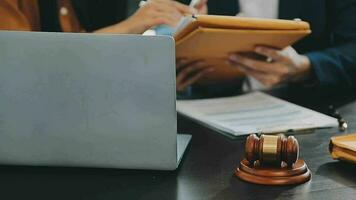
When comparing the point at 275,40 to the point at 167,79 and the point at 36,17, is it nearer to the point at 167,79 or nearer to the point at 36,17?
the point at 167,79

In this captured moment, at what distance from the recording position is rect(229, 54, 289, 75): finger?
1.19m

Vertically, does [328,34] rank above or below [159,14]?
below

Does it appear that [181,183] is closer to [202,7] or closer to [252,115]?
[252,115]

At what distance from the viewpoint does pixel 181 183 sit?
0.68 meters

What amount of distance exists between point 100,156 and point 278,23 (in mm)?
442

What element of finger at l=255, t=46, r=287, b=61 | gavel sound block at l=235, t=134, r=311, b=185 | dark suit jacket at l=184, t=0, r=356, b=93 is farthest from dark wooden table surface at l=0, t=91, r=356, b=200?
dark suit jacket at l=184, t=0, r=356, b=93

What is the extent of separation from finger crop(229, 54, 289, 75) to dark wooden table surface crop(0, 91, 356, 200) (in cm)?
42

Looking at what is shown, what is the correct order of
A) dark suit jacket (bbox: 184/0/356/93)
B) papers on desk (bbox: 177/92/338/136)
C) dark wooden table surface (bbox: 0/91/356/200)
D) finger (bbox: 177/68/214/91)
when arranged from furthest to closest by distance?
dark suit jacket (bbox: 184/0/356/93) → finger (bbox: 177/68/214/91) → papers on desk (bbox: 177/92/338/136) → dark wooden table surface (bbox: 0/91/356/200)

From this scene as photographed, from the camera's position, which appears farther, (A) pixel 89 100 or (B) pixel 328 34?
(B) pixel 328 34

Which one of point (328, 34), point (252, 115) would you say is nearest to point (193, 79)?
point (252, 115)

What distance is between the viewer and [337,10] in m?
1.64

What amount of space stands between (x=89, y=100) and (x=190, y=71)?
631 mm

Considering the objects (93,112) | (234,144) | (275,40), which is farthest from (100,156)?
(275,40)

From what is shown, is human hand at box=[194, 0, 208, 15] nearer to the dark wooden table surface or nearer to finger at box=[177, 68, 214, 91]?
finger at box=[177, 68, 214, 91]
